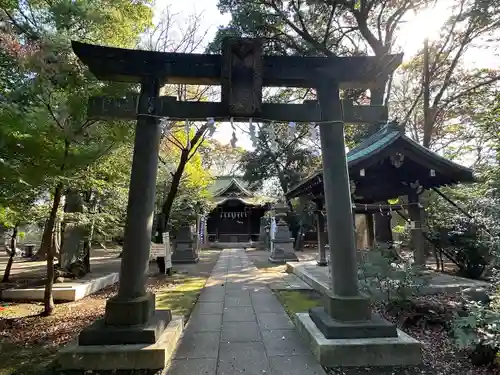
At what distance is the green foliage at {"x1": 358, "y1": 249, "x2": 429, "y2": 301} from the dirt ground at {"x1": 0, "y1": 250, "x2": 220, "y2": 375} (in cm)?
357

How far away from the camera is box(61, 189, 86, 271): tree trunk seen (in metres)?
9.78

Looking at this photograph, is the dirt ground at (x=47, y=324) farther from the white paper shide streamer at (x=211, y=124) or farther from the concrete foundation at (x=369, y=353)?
the white paper shide streamer at (x=211, y=124)

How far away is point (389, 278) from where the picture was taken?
5.75 meters

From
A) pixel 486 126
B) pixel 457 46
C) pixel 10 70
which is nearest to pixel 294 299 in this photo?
pixel 486 126

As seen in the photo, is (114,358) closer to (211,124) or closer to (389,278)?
(211,124)

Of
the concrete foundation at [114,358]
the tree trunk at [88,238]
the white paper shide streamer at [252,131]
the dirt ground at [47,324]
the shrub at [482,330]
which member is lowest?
the dirt ground at [47,324]

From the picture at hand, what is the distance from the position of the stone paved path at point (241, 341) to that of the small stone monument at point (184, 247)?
8.12 meters

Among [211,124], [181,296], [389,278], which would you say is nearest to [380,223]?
[389,278]

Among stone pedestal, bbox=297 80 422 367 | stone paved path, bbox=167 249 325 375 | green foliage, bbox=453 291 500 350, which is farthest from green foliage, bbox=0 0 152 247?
green foliage, bbox=453 291 500 350

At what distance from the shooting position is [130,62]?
177 inches

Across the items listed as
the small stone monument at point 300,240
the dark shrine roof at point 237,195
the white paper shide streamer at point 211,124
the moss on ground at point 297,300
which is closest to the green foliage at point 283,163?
the dark shrine roof at point 237,195

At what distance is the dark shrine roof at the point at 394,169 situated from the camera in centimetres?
804

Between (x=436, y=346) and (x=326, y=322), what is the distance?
69.8 inches

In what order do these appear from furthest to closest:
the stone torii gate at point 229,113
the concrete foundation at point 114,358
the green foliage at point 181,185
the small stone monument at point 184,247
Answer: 1. the small stone monument at point 184,247
2. the green foliage at point 181,185
3. the stone torii gate at point 229,113
4. the concrete foundation at point 114,358
